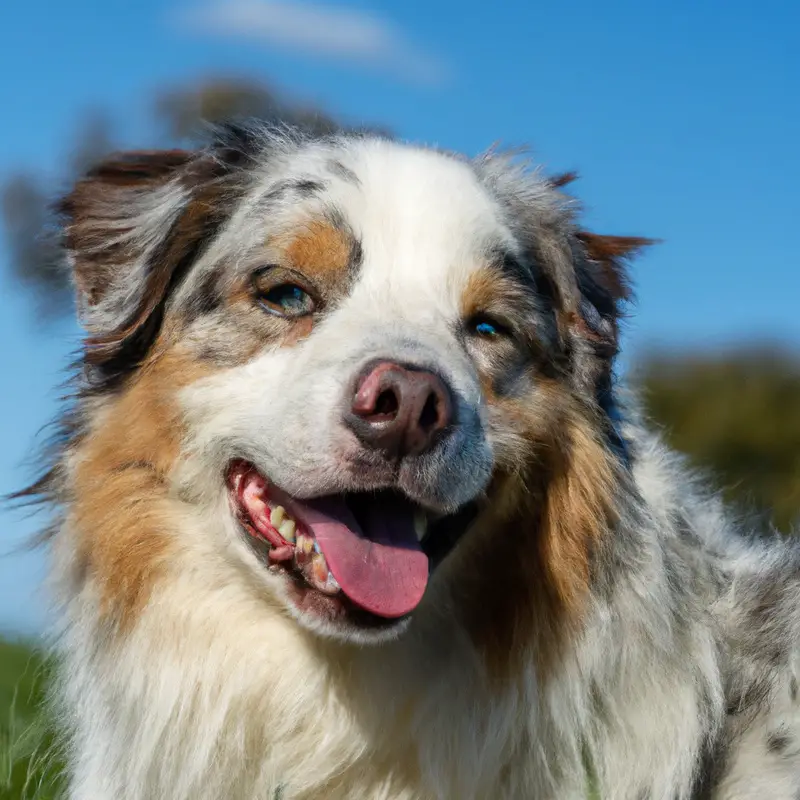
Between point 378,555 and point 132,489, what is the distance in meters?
0.96

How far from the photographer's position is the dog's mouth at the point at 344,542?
11.8 ft

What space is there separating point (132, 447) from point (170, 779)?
1.17 metres

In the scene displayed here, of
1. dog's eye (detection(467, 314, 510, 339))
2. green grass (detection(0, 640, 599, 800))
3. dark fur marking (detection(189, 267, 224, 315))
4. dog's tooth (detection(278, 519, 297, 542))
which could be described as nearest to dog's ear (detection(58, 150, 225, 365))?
dark fur marking (detection(189, 267, 224, 315))

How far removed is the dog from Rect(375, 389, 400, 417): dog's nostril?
0.54ft

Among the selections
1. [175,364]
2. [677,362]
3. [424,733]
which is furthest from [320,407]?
[677,362]

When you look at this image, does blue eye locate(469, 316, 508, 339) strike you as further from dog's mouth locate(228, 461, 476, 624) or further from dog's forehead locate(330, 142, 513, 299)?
dog's mouth locate(228, 461, 476, 624)

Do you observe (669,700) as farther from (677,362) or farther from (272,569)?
(677,362)

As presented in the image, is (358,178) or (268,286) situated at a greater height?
(358,178)

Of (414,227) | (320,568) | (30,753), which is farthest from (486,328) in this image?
(30,753)

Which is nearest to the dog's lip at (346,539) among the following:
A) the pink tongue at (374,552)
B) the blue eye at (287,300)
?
the pink tongue at (374,552)

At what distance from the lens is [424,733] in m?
3.85

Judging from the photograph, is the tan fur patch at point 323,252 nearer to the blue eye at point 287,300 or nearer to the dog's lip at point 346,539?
the blue eye at point 287,300

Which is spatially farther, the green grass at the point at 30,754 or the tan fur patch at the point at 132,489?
the green grass at the point at 30,754

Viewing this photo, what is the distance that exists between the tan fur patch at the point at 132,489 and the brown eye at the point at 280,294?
35cm
